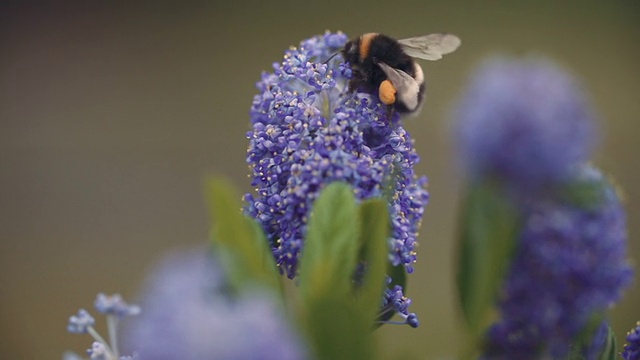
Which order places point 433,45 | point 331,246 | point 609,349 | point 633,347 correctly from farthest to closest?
point 433,45
point 633,347
point 609,349
point 331,246

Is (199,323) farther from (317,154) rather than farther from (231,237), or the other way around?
(317,154)

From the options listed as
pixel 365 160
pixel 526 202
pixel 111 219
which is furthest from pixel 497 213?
pixel 111 219

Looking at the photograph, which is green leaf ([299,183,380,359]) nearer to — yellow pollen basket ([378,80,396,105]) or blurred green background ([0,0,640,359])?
yellow pollen basket ([378,80,396,105])

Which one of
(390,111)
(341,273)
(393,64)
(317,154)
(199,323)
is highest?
(393,64)

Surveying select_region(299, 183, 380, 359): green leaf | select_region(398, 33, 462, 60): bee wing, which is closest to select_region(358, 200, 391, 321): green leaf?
select_region(299, 183, 380, 359): green leaf

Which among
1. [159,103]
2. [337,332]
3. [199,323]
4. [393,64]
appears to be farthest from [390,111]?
[159,103]

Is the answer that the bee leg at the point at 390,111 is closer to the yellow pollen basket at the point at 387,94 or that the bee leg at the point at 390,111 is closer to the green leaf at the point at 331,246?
the yellow pollen basket at the point at 387,94
